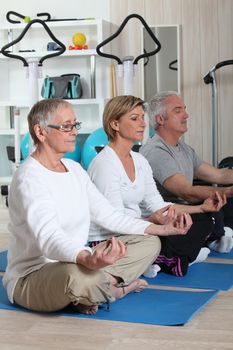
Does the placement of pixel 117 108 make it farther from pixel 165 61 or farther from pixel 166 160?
pixel 165 61

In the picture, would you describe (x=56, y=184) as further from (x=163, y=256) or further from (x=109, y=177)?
(x=163, y=256)

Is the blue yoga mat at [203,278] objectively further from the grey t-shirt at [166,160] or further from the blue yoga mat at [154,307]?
the grey t-shirt at [166,160]

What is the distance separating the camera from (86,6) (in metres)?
8.31

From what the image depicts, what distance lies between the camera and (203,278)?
11.9 ft

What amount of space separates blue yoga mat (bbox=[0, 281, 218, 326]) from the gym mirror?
4865 millimetres

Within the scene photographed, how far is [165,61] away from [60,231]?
541 cm

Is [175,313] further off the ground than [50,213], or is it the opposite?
[50,213]

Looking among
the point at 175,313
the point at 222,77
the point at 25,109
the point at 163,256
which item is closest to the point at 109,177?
the point at 163,256

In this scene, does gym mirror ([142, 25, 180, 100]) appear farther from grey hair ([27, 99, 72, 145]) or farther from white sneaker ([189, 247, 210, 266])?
grey hair ([27, 99, 72, 145])

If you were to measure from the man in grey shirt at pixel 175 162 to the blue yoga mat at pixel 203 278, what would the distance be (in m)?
0.41

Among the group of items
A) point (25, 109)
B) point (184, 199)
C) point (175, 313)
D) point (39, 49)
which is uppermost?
point (39, 49)

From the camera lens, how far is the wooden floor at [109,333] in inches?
102

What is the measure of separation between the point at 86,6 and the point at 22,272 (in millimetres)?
5726

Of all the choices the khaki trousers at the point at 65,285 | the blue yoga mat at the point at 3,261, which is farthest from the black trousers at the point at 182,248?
the blue yoga mat at the point at 3,261
